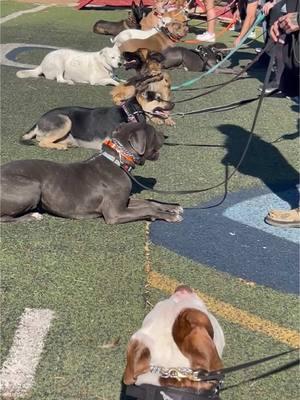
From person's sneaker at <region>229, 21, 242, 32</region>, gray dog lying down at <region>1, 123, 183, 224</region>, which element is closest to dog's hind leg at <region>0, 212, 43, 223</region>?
gray dog lying down at <region>1, 123, 183, 224</region>

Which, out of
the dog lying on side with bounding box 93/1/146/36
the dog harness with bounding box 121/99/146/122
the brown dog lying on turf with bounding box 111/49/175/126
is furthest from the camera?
the dog lying on side with bounding box 93/1/146/36

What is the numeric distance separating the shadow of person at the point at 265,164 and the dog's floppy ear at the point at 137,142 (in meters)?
1.64

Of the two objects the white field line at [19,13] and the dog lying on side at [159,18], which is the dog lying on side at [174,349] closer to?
the dog lying on side at [159,18]

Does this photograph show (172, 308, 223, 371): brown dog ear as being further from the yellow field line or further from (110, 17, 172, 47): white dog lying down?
Answer: (110, 17, 172, 47): white dog lying down

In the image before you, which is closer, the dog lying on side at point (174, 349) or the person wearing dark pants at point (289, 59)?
the dog lying on side at point (174, 349)

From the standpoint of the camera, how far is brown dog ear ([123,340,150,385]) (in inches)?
107

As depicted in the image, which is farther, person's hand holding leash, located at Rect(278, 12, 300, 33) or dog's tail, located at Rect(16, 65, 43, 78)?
dog's tail, located at Rect(16, 65, 43, 78)

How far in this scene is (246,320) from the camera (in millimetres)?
4453

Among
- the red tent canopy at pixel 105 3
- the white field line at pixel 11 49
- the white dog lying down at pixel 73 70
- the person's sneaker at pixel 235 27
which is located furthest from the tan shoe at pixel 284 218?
the red tent canopy at pixel 105 3

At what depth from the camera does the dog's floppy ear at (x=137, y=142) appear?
581cm

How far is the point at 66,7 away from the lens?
20969 millimetres

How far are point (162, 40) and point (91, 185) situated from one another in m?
8.23

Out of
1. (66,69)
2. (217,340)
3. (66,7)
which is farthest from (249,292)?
(66,7)

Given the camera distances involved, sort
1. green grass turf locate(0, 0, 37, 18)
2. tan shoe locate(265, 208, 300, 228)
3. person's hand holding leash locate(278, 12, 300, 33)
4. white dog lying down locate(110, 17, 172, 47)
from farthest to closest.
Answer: green grass turf locate(0, 0, 37, 18)
white dog lying down locate(110, 17, 172, 47)
tan shoe locate(265, 208, 300, 228)
person's hand holding leash locate(278, 12, 300, 33)
